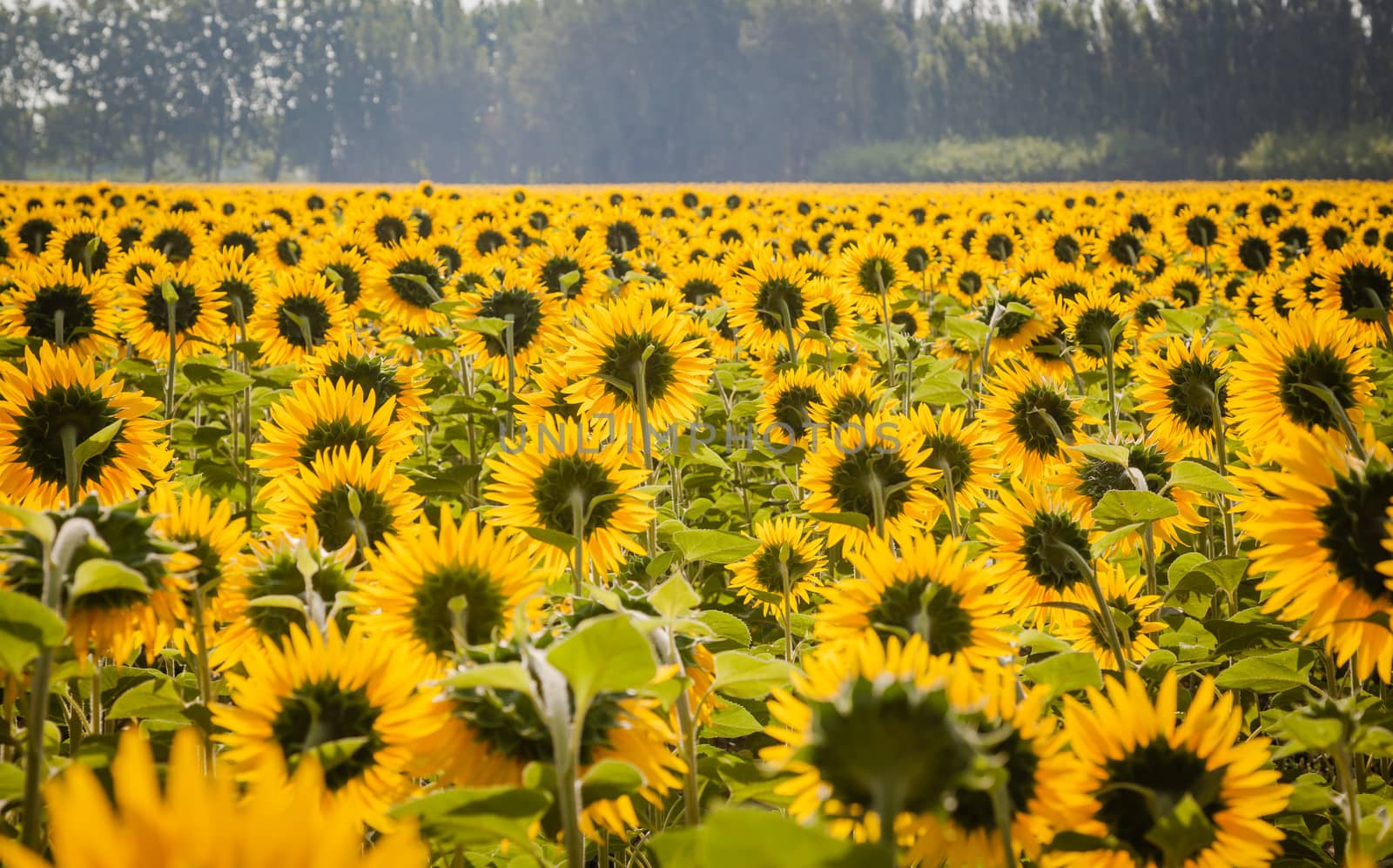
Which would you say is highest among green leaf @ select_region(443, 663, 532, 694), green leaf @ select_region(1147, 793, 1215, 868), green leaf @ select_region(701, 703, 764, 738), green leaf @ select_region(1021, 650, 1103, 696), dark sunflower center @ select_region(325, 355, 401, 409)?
dark sunflower center @ select_region(325, 355, 401, 409)

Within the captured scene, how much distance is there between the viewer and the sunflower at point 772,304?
3.69m

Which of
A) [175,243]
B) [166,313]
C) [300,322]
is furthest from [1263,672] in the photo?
[175,243]

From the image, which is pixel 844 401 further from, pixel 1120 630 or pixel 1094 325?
pixel 1094 325

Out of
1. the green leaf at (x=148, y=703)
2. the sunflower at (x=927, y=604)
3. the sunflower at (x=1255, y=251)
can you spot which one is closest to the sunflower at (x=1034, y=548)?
the sunflower at (x=927, y=604)

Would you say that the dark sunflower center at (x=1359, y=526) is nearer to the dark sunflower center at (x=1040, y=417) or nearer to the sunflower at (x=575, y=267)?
the dark sunflower center at (x=1040, y=417)

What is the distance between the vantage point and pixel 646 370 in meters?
2.20

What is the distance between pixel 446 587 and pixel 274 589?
0.81ft

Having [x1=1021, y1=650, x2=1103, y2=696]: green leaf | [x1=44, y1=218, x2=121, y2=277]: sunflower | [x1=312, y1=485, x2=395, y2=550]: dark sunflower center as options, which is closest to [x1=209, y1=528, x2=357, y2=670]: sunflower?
[x1=312, y1=485, x2=395, y2=550]: dark sunflower center

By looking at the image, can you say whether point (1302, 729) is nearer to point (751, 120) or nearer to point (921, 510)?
point (921, 510)

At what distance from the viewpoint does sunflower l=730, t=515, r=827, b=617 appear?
252 cm

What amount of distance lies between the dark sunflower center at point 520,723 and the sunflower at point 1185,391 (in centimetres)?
213

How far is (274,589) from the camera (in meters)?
1.18

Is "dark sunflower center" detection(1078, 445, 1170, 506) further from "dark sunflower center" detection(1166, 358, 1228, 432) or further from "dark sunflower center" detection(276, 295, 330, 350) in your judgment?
"dark sunflower center" detection(276, 295, 330, 350)

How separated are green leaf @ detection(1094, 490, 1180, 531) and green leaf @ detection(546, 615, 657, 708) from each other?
110 centimetres
